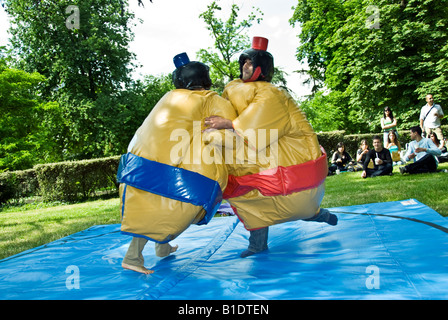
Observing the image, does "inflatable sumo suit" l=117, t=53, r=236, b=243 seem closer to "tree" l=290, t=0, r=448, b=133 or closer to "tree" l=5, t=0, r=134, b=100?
"tree" l=290, t=0, r=448, b=133

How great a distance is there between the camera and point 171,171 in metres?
2.22

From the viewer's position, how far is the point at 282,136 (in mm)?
2584

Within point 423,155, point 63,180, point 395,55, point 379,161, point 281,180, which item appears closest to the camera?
point 281,180

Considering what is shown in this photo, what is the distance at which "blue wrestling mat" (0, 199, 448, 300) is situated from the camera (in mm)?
1915

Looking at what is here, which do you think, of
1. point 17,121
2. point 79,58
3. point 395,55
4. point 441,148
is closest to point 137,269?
point 441,148

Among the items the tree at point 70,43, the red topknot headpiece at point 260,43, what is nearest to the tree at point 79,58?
the tree at point 70,43

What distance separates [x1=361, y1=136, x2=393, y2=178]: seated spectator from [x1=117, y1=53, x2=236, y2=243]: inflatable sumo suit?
5.24 meters

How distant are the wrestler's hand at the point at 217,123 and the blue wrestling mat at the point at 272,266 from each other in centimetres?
92

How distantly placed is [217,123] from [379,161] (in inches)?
214

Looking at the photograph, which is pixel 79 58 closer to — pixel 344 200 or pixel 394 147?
pixel 394 147

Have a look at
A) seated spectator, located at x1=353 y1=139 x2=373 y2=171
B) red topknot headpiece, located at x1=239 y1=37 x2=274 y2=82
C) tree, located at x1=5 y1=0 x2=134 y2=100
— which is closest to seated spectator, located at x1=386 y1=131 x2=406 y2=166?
seated spectator, located at x1=353 y1=139 x2=373 y2=171

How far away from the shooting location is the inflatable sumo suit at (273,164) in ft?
8.10
